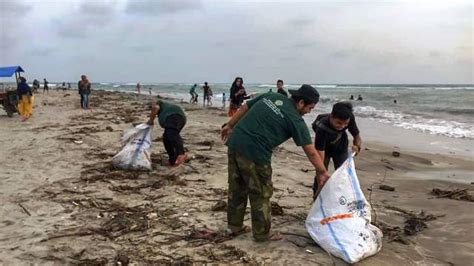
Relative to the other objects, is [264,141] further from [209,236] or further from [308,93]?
[209,236]

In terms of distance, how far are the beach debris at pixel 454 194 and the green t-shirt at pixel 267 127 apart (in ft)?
A: 12.6

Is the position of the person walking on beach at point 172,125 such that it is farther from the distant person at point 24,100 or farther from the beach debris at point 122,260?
the distant person at point 24,100

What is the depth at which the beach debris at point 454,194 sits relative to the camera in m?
6.59

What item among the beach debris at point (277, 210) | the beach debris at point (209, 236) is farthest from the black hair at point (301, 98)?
the beach debris at point (277, 210)

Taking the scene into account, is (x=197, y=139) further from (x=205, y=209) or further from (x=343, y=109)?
(x=343, y=109)

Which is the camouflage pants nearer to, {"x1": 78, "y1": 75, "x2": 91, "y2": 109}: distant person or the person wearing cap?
the person wearing cap

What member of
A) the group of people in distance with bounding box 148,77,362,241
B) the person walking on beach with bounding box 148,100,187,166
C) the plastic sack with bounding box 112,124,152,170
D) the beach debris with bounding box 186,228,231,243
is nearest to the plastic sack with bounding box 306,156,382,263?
the group of people in distance with bounding box 148,77,362,241

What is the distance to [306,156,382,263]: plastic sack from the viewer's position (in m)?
3.97

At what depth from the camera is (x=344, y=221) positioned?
160 inches

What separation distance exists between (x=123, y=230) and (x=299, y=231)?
1.83 meters

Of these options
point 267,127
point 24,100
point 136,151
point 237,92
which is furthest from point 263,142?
point 24,100

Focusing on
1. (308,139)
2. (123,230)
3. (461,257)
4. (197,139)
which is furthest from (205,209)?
(197,139)

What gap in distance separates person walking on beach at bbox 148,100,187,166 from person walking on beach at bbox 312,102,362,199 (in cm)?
322

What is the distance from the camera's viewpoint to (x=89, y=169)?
7504 mm
